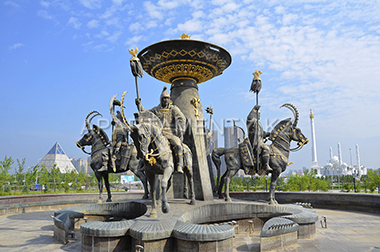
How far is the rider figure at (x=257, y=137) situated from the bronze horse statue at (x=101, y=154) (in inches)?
194

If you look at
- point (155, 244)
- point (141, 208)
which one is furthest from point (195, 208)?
point (155, 244)

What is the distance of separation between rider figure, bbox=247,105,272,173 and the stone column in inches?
82.3

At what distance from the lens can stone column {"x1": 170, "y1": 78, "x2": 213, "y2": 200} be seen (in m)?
10.4

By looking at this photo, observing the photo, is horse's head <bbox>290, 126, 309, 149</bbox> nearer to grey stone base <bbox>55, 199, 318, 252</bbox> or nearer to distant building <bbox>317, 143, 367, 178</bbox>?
grey stone base <bbox>55, 199, 318, 252</bbox>

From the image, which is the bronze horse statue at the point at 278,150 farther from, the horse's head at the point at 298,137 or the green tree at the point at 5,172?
the green tree at the point at 5,172

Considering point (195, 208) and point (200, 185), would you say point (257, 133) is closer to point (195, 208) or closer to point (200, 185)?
point (200, 185)

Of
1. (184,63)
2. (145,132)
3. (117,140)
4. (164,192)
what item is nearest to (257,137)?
(184,63)

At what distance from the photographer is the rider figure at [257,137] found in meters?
10.1

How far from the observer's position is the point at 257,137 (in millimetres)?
10156

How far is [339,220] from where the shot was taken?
1047cm

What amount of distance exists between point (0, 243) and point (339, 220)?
1168cm

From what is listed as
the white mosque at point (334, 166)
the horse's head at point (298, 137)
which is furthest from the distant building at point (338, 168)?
the horse's head at point (298, 137)

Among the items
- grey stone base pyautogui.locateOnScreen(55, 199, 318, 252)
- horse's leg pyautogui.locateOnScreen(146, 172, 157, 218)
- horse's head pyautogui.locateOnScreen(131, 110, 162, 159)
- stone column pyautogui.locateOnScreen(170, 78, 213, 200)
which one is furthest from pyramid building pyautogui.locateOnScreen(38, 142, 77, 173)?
grey stone base pyautogui.locateOnScreen(55, 199, 318, 252)

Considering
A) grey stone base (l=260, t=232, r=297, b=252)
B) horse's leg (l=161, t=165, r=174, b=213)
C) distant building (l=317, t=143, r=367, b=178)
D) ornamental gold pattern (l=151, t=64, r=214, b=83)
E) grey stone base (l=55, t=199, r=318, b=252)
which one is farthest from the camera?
distant building (l=317, t=143, r=367, b=178)
